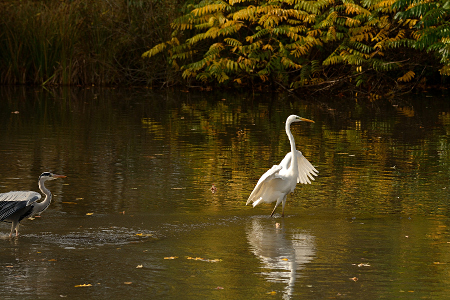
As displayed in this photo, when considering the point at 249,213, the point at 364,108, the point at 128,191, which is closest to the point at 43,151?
the point at 128,191

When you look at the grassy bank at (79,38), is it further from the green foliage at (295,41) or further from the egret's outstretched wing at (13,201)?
the egret's outstretched wing at (13,201)

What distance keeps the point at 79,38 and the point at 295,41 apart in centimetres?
776

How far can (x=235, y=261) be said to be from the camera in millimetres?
7402

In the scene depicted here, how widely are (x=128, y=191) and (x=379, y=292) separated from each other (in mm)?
5048

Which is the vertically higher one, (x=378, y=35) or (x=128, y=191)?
(x=378, y=35)

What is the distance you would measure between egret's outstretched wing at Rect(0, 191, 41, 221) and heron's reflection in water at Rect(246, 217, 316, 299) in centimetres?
227

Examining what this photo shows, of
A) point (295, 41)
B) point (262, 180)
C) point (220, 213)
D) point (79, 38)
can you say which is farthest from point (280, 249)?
point (79, 38)

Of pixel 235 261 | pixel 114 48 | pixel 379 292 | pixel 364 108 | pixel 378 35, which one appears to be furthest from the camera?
pixel 114 48

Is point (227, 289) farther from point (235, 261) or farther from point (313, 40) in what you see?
point (313, 40)

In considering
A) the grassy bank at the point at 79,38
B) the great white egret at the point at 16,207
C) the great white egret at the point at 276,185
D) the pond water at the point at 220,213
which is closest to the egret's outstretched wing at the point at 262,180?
the great white egret at the point at 276,185

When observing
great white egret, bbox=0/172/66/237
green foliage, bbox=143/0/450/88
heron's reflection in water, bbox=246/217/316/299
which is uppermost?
green foliage, bbox=143/0/450/88

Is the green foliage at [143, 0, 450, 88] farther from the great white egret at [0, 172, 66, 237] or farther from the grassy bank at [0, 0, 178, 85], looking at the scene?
the great white egret at [0, 172, 66, 237]

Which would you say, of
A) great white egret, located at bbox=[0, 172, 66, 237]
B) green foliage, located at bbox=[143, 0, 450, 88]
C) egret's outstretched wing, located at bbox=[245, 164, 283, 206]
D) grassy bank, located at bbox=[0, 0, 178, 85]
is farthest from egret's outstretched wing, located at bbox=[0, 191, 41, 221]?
grassy bank, located at bbox=[0, 0, 178, 85]

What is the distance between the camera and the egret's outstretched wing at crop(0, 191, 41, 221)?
8.02 m
